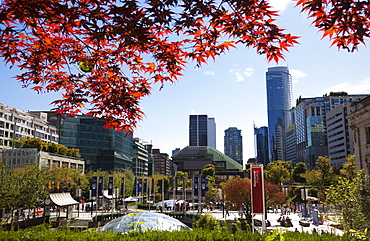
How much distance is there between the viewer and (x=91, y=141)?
302 feet

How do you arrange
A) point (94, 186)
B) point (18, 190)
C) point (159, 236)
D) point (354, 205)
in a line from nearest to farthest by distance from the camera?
point (159, 236) → point (354, 205) → point (18, 190) → point (94, 186)

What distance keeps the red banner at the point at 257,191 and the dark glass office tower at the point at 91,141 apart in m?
79.6

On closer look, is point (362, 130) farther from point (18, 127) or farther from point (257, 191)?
point (18, 127)

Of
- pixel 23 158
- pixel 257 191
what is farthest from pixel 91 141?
pixel 257 191

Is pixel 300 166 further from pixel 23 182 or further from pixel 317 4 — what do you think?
pixel 317 4

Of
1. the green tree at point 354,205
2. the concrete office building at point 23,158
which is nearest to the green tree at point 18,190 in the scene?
the green tree at point 354,205

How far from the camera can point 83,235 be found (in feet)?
24.7

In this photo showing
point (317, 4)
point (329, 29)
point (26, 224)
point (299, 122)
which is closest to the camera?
point (317, 4)

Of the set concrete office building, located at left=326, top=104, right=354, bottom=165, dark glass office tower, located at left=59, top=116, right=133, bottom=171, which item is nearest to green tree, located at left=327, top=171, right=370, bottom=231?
dark glass office tower, located at left=59, top=116, right=133, bottom=171

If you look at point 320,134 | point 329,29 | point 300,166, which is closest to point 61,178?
point 329,29

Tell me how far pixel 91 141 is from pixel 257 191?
86082 mm

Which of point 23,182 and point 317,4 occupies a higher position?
point 317,4

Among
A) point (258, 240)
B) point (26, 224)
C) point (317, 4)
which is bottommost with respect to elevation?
point (26, 224)

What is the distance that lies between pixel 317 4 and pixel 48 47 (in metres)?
5.26
